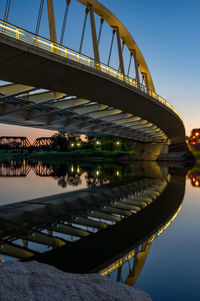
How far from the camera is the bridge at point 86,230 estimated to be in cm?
507

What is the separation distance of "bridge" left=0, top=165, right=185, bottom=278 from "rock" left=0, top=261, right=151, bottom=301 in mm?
1141

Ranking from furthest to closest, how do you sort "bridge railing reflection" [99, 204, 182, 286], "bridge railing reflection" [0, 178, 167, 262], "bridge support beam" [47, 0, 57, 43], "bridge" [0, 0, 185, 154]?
"bridge support beam" [47, 0, 57, 43] → "bridge" [0, 0, 185, 154] → "bridge railing reflection" [0, 178, 167, 262] → "bridge railing reflection" [99, 204, 182, 286]

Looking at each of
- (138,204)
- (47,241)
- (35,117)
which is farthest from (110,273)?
(35,117)

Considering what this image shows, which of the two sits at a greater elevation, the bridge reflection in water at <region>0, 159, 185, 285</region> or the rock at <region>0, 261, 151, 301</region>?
the rock at <region>0, 261, 151, 301</region>

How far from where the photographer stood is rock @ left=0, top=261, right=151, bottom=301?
9.42 feet

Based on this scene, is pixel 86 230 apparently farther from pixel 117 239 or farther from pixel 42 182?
pixel 42 182

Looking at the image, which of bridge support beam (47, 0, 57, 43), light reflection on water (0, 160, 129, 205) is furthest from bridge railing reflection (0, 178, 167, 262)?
bridge support beam (47, 0, 57, 43)

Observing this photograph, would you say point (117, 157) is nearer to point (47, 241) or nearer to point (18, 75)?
point (18, 75)

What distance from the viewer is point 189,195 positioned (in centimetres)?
1302

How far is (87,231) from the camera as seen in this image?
700cm

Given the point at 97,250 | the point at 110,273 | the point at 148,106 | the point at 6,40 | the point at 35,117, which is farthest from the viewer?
the point at 148,106

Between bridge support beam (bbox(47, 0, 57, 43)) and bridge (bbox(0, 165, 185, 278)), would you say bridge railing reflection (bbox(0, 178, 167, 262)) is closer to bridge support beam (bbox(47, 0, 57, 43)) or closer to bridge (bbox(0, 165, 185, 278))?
bridge (bbox(0, 165, 185, 278))

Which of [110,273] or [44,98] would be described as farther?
[44,98]

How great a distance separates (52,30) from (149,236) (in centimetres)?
1818
